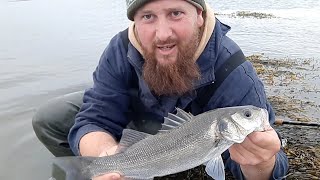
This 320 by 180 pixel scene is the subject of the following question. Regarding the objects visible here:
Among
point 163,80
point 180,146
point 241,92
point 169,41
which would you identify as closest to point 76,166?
point 180,146

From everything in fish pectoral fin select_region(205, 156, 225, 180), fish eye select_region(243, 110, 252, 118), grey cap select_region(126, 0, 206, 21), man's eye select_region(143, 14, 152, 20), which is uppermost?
grey cap select_region(126, 0, 206, 21)

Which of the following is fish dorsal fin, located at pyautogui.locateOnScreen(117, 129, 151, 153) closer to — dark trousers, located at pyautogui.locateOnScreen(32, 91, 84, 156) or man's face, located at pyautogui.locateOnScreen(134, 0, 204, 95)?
man's face, located at pyautogui.locateOnScreen(134, 0, 204, 95)

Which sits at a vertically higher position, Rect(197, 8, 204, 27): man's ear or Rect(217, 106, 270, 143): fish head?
Rect(197, 8, 204, 27): man's ear

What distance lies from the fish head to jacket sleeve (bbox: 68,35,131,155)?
1688 millimetres

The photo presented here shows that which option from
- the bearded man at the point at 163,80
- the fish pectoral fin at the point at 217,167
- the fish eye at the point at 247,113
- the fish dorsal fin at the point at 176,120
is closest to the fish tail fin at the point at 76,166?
the bearded man at the point at 163,80

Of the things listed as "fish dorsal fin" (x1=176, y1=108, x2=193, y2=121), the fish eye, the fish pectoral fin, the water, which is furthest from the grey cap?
the water

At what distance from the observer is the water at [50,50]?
17.7 feet

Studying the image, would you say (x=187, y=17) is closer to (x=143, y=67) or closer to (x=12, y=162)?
(x=143, y=67)

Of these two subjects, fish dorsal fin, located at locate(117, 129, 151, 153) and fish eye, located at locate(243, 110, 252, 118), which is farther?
fish dorsal fin, located at locate(117, 129, 151, 153)

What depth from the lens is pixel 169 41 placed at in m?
3.39

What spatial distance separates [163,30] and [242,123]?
4.09 ft

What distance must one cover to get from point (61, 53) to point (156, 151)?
27.5 ft

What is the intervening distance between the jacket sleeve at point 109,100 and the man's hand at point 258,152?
4.78 feet

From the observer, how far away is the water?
5387mm
